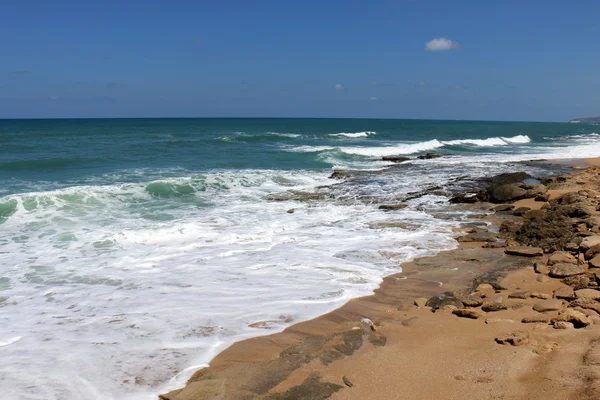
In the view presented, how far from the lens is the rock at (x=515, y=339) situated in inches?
195

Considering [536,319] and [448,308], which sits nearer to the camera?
[536,319]

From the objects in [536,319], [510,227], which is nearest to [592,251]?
[510,227]

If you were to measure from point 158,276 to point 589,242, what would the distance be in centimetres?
726

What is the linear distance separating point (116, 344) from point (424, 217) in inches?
349

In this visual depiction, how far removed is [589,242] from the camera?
8391 mm

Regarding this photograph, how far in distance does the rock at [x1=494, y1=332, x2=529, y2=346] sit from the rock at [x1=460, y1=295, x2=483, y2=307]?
1.16 metres

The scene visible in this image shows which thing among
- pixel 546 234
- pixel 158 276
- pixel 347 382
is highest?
pixel 546 234

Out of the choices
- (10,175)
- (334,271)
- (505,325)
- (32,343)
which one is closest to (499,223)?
(334,271)

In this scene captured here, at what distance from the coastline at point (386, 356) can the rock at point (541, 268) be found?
60cm

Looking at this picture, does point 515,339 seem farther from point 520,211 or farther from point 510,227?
point 520,211

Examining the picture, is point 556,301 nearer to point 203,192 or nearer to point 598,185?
point 598,185

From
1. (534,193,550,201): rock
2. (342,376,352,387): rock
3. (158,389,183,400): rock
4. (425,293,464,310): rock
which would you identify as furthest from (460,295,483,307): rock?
(534,193,550,201): rock

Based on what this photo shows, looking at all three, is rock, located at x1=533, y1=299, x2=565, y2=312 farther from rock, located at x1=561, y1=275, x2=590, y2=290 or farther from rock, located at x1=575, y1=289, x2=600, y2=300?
rock, located at x1=561, y1=275, x2=590, y2=290

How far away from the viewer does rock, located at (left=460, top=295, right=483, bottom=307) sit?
6.29 metres
